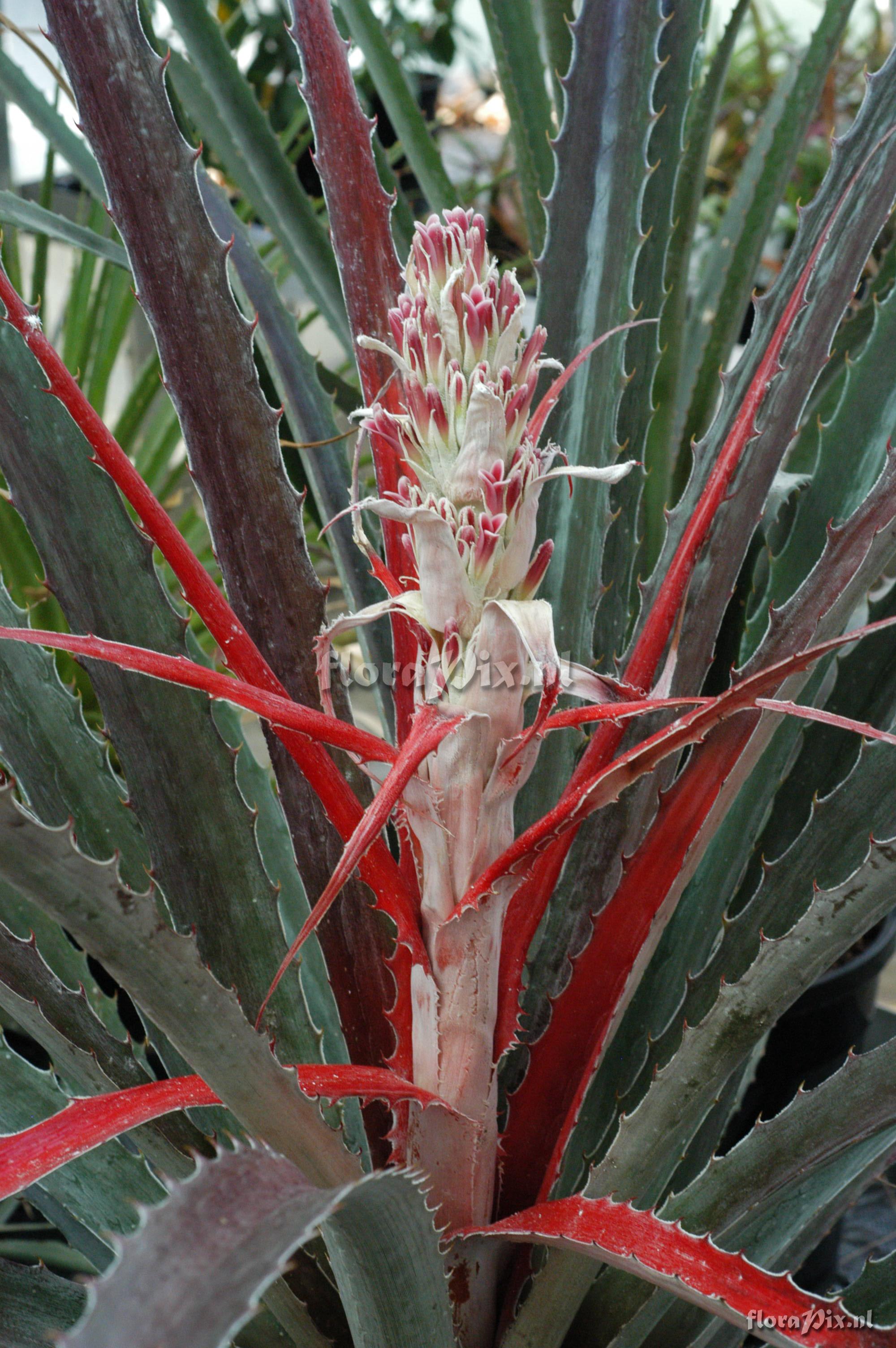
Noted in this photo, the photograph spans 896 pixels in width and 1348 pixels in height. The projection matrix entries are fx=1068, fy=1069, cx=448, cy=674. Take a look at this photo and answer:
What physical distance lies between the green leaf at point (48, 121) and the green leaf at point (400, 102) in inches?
7.1

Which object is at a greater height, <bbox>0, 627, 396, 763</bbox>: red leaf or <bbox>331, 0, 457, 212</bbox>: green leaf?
<bbox>331, 0, 457, 212</bbox>: green leaf

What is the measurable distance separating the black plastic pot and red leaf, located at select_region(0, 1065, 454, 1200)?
0.48m

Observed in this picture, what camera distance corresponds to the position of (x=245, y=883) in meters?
0.40

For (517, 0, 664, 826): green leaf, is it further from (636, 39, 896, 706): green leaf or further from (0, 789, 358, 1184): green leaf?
(0, 789, 358, 1184): green leaf

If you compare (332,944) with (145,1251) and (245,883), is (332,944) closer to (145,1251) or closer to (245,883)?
(245,883)

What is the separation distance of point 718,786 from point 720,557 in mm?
105

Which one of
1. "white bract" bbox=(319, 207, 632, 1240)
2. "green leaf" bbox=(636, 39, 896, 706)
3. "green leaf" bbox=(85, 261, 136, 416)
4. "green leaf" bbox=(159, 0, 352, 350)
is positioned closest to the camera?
"white bract" bbox=(319, 207, 632, 1240)

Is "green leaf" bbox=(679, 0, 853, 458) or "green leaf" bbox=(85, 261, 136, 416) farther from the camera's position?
"green leaf" bbox=(85, 261, 136, 416)

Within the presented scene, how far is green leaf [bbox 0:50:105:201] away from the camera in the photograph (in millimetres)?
578

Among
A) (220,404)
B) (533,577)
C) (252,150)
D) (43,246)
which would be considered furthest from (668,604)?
(43,246)

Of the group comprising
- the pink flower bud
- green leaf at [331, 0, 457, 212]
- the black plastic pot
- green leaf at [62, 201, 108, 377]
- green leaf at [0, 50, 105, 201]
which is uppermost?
green leaf at [331, 0, 457, 212]

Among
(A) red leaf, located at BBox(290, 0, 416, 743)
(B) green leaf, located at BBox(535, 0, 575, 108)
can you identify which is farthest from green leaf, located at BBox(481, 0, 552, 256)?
(A) red leaf, located at BBox(290, 0, 416, 743)

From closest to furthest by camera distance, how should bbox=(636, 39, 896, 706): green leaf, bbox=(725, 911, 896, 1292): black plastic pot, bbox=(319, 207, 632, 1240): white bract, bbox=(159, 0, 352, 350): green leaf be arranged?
bbox=(319, 207, 632, 1240): white bract → bbox=(636, 39, 896, 706): green leaf → bbox=(159, 0, 352, 350): green leaf → bbox=(725, 911, 896, 1292): black plastic pot

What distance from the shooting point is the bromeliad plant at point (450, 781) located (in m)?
0.28
